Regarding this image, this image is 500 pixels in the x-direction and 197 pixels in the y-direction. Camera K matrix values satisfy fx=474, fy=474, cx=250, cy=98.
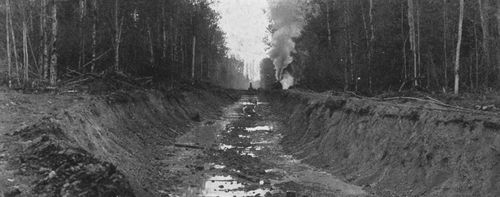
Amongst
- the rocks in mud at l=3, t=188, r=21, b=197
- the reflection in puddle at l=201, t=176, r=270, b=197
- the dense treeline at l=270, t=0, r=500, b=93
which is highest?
the dense treeline at l=270, t=0, r=500, b=93

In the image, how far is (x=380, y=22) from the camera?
40.6 m

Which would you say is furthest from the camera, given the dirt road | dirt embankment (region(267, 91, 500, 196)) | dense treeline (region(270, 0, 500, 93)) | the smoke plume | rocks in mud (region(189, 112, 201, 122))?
the smoke plume

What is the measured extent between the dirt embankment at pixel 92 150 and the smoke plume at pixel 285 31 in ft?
155

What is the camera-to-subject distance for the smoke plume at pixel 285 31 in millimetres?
72500

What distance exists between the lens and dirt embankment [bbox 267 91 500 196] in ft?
34.2

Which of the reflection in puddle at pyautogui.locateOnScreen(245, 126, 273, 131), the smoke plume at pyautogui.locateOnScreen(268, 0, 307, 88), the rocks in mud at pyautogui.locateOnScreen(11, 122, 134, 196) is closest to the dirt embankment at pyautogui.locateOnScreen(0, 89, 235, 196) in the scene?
the rocks in mud at pyautogui.locateOnScreen(11, 122, 134, 196)

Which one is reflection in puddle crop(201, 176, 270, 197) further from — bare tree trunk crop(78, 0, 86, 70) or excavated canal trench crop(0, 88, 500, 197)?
bare tree trunk crop(78, 0, 86, 70)

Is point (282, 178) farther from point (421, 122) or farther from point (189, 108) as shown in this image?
point (189, 108)

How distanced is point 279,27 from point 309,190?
6371 cm

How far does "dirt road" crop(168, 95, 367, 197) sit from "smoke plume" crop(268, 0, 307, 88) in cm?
4797

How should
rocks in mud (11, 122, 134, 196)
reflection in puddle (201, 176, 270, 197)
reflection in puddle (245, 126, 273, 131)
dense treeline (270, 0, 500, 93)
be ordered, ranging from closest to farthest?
rocks in mud (11, 122, 134, 196) < reflection in puddle (201, 176, 270, 197) < reflection in puddle (245, 126, 273, 131) < dense treeline (270, 0, 500, 93)

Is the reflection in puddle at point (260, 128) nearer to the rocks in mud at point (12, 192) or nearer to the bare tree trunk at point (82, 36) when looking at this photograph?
the bare tree trunk at point (82, 36)

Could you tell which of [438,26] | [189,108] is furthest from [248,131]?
[438,26]

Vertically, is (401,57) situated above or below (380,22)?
below
